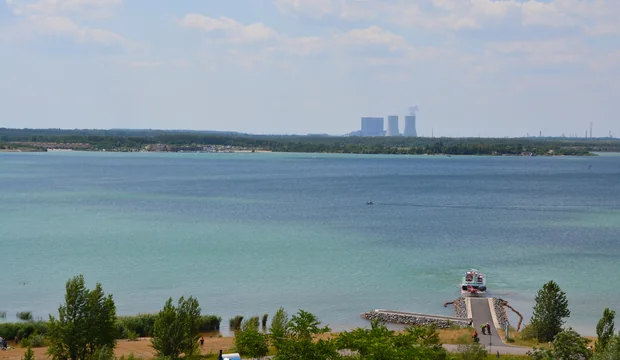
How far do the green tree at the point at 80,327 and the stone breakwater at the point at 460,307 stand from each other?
48.5ft

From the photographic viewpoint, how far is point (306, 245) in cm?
4675

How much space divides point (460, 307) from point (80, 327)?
1649 cm

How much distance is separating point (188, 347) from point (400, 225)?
38.0m

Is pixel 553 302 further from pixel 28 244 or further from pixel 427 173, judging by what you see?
pixel 427 173

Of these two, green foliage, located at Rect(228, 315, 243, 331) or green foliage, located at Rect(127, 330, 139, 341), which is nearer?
green foliage, located at Rect(127, 330, 139, 341)

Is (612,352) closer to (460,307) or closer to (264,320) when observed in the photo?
(460,307)

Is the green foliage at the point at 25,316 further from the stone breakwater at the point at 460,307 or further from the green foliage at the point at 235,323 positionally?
the stone breakwater at the point at 460,307

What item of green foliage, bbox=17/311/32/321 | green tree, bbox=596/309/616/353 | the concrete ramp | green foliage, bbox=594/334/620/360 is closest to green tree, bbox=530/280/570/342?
the concrete ramp

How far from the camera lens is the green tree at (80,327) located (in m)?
20.5

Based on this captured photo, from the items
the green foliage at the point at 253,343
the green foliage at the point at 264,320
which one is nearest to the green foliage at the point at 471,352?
the green foliage at the point at 253,343

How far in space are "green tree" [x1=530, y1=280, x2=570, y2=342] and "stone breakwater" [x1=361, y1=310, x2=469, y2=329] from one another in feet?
10.7

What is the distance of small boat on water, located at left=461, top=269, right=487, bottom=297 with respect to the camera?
108 feet

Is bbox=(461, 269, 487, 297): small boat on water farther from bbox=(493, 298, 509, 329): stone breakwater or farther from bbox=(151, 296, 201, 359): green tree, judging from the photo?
bbox=(151, 296, 201, 359): green tree

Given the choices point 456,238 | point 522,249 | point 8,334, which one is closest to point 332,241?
point 456,238
